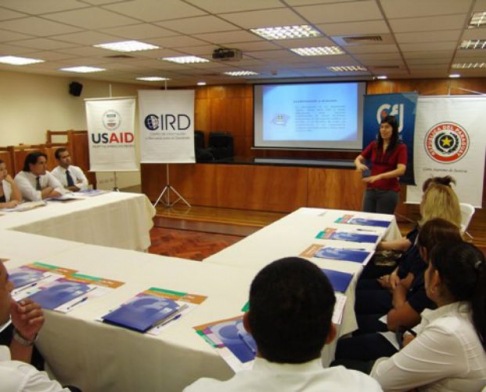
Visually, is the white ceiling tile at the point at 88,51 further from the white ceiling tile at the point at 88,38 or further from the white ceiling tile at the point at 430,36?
the white ceiling tile at the point at 430,36

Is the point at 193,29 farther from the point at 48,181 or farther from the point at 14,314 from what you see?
the point at 14,314

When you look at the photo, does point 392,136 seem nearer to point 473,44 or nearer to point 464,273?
point 473,44

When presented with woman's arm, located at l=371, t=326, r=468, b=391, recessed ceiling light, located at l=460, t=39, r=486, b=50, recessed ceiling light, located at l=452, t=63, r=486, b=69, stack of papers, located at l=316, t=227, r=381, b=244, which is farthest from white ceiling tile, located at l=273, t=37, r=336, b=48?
woman's arm, located at l=371, t=326, r=468, b=391

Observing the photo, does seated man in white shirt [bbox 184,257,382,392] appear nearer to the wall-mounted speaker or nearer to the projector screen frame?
the projector screen frame

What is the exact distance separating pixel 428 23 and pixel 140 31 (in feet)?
8.91

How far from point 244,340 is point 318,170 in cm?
550

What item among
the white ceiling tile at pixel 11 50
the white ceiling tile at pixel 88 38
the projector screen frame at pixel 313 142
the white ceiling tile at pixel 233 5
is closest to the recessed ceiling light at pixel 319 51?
the white ceiling tile at pixel 233 5

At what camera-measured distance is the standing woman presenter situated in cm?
385

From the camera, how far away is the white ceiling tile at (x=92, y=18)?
136 inches

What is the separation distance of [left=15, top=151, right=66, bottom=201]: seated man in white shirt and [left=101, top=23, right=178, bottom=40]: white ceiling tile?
149cm

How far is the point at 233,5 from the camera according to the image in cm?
331

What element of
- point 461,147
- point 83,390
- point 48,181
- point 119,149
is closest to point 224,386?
point 83,390

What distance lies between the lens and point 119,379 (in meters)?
Result: 1.52

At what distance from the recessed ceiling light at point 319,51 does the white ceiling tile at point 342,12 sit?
1.47 meters
